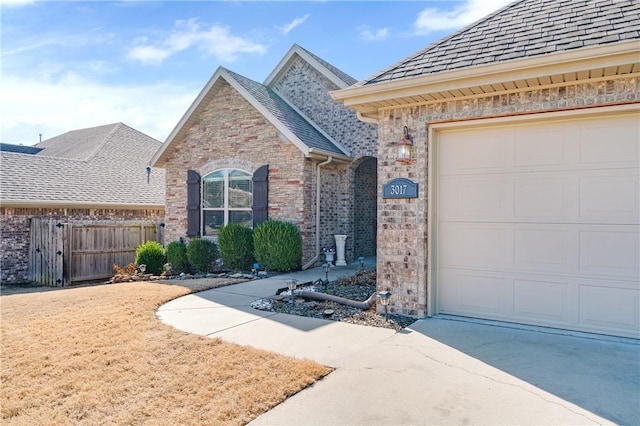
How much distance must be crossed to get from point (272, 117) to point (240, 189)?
234 centimetres

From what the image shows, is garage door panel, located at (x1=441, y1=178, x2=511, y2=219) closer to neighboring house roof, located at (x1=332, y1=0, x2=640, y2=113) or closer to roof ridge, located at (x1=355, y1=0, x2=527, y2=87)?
neighboring house roof, located at (x1=332, y1=0, x2=640, y2=113)

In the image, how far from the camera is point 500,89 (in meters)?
5.45

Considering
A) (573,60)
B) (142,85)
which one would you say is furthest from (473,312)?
(142,85)

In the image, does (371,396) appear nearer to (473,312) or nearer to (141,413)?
(141,413)

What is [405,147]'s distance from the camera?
6.03m

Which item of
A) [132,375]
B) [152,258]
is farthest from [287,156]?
[132,375]

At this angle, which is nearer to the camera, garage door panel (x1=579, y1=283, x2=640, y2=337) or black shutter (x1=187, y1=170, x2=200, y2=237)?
garage door panel (x1=579, y1=283, x2=640, y2=337)

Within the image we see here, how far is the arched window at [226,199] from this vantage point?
479 inches

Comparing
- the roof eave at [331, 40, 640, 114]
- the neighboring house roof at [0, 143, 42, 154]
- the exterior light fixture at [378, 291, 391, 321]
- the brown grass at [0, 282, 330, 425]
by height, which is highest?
the neighboring house roof at [0, 143, 42, 154]

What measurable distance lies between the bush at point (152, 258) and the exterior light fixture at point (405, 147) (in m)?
9.49

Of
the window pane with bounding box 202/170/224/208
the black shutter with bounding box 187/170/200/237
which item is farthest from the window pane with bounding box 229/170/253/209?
the black shutter with bounding box 187/170/200/237

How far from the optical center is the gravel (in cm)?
595

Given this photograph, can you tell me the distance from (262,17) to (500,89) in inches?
249

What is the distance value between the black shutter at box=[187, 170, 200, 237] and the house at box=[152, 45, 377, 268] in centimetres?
3
